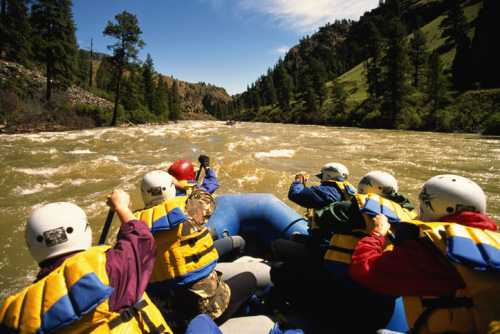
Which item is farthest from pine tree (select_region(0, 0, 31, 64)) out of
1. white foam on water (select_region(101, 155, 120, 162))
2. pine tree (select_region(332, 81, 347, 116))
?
pine tree (select_region(332, 81, 347, 116))

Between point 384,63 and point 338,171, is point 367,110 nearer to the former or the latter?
point 384,63

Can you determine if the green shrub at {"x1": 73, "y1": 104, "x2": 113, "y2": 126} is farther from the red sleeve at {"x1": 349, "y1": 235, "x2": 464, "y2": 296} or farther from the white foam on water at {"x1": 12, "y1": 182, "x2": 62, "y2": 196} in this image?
the red sleeve at {"x1": 349, "y1": 235, "x2": 464, "y2": 296}

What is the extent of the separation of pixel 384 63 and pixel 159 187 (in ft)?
136

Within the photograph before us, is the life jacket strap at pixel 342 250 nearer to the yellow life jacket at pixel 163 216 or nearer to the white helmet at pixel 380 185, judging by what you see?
the white helmet at pixel 380 185

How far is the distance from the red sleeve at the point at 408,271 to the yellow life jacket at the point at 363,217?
0.53 meters

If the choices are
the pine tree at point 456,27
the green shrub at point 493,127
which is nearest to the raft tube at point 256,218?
the green shrub at point 493,127

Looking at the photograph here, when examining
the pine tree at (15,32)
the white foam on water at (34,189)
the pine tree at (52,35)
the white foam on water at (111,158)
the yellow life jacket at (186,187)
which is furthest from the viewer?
the pine tree at (15,32)

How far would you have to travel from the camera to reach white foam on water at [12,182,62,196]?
26.0ft

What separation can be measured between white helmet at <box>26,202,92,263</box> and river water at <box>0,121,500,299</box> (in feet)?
11.7

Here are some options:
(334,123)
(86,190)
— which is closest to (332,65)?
(334,123)

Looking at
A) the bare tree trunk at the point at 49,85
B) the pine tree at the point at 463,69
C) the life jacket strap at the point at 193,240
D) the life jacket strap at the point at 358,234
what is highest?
the pine tree at the point at 463,69

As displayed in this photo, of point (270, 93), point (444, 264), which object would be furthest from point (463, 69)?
point (270, 93)

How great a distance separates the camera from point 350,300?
8.84 feet

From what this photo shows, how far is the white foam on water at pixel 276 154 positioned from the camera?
1334cm
